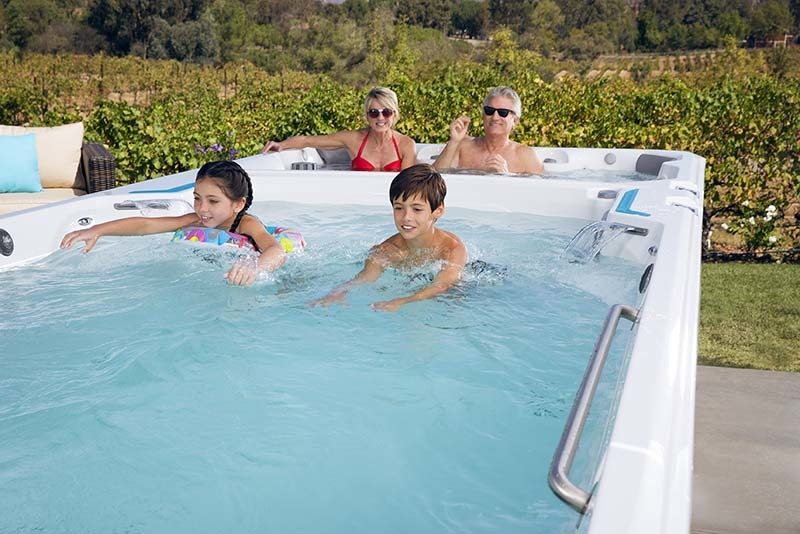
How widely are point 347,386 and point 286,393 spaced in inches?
6.2

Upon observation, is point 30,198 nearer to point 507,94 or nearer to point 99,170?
point 99,170

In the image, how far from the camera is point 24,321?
8.31 ft

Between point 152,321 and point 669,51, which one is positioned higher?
point 669,51

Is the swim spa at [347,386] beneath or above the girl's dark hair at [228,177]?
beneath

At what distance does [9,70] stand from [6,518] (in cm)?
2034

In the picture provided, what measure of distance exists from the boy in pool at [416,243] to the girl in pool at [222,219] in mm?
304

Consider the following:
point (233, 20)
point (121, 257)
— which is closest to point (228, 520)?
point (121, 257)

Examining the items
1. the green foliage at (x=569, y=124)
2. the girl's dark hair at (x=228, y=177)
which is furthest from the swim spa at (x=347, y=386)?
the green foliage at (x=569, y=124)

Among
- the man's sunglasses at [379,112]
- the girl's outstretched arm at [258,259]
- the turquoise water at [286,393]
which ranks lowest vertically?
the turquoise water at [286,393]

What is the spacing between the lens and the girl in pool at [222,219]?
2.92m

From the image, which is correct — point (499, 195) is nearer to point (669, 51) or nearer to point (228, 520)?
point (228, 520)

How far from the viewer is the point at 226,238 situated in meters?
2.97

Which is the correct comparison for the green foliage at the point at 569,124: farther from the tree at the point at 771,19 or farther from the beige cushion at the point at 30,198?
the tree at the point at 771,19

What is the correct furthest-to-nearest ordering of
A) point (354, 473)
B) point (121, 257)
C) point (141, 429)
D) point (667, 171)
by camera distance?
point (667, 171), point (121, 257), point (141, 429), point (354, 473)
